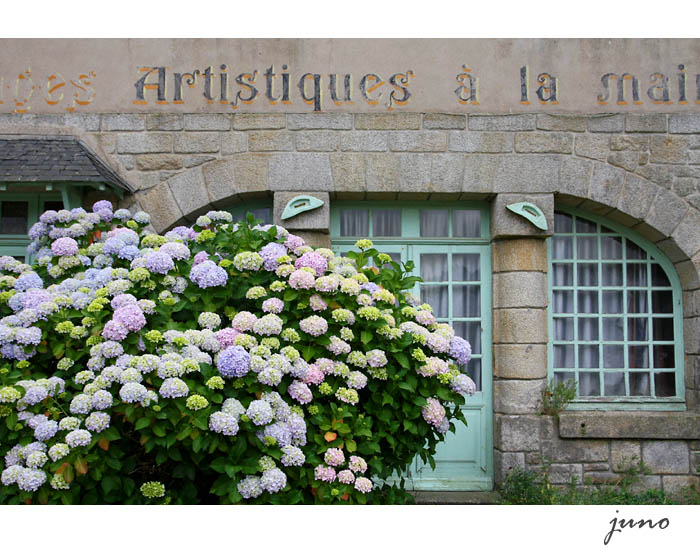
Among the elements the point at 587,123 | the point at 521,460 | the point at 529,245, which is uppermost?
the point at 587,123

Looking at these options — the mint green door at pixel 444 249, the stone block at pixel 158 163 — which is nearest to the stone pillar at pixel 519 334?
the mint green door at pixel 444 249

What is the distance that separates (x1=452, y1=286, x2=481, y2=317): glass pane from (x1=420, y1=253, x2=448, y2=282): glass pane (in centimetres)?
16

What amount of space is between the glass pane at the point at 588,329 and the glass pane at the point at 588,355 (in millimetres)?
72

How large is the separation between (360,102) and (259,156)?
94cm

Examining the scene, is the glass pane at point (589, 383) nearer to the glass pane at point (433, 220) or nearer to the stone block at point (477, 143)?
the glass pane at point (433, 220)

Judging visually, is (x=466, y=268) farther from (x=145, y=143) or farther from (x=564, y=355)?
(x=145, y=143)

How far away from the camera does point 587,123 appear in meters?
5.25

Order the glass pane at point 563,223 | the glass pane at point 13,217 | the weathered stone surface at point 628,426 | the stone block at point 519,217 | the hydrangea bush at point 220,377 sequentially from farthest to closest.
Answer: the glass pane at point 563,223 < the glass pane at point 13,217 < the stone block at point 519,217 < the weathered stone surface at point 628,426 < the hydrangea bush at point 220,377

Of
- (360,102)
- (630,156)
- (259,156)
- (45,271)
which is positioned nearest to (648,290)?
(630,156)

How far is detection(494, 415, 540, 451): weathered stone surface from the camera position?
5.09 metres

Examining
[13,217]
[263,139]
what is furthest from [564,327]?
[13,217]

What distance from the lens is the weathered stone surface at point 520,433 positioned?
5.09 m

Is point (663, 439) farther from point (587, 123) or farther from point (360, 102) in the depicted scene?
point (360, 102)

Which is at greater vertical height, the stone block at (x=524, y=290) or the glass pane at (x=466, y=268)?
the glass pane at (x=466, y=268)
